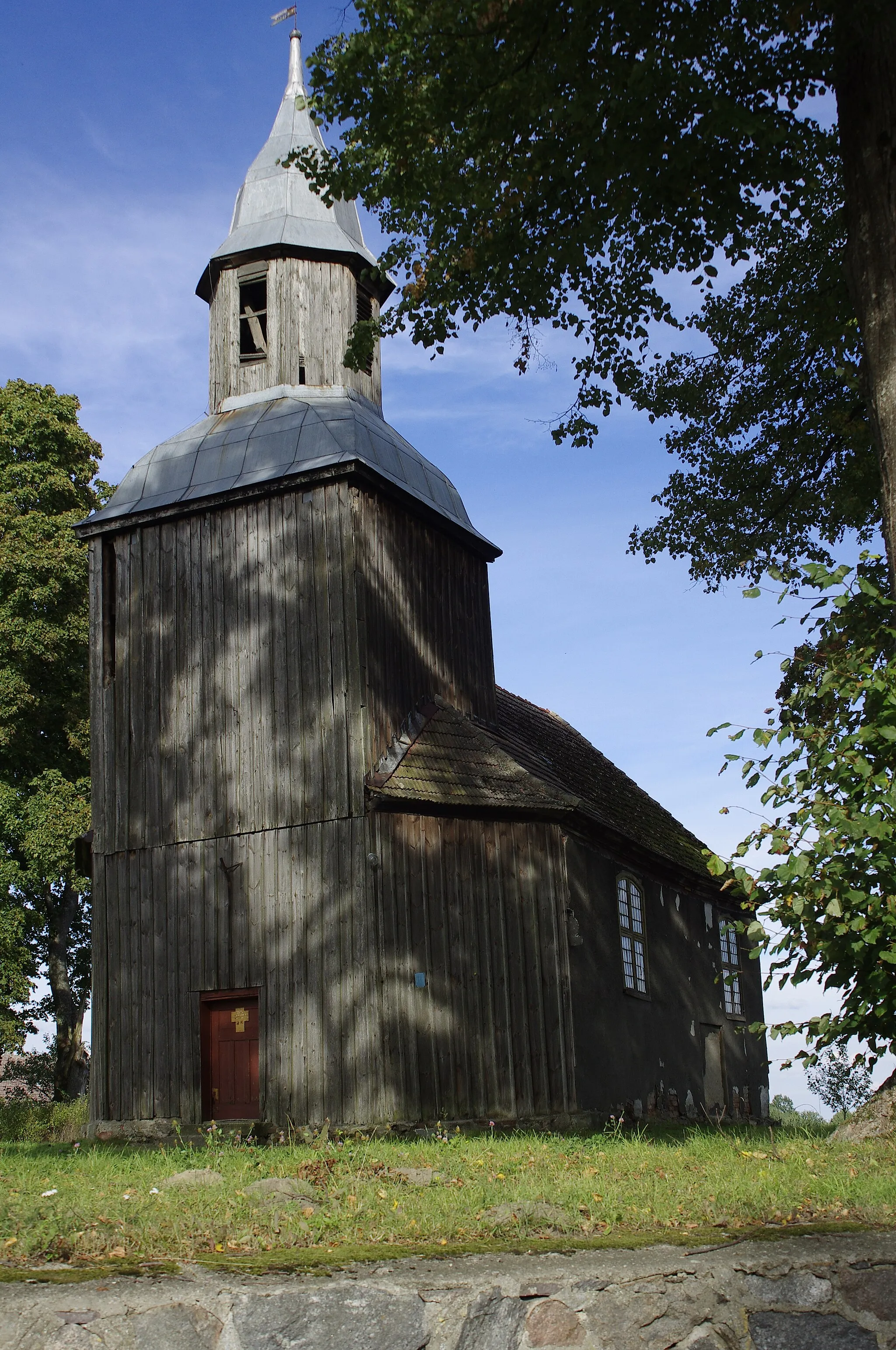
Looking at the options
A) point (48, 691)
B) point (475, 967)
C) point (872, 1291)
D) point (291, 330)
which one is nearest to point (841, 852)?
point (872, 1291)

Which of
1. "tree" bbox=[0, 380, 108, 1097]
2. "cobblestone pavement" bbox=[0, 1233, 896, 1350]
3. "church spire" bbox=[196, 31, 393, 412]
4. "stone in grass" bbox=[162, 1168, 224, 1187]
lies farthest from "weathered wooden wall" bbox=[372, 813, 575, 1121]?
"tree" bbox=[0, 380, 108, 1097]

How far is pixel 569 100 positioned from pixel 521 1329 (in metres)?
8.70

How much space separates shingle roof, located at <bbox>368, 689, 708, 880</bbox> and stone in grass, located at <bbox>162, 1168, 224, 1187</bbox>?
5670 mm

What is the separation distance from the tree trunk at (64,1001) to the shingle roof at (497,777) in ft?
36.7

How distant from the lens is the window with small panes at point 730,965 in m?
21.9

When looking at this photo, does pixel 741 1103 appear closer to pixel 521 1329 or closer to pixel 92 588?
pixel 92 588

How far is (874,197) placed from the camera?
888cm

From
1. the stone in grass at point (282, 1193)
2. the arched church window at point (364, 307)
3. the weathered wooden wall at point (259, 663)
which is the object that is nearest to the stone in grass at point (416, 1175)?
the stone in grass at point (282, 1193)

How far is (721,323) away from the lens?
1554cm

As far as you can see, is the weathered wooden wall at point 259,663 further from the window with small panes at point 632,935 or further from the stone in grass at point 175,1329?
the stone in grass at point 175,1329

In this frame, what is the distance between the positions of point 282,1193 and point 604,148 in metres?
Result: 8.00

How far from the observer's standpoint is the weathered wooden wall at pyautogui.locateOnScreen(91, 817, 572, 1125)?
45.0 feet

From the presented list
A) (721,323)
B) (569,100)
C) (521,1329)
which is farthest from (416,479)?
(521,1329)

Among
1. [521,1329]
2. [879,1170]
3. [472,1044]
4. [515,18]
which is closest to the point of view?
[521,1329]
